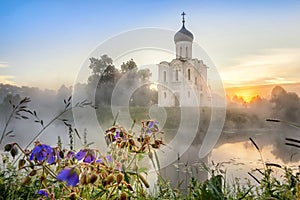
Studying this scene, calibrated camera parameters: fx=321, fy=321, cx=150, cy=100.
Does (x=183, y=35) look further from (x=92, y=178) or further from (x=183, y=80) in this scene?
(x=92, y=178)

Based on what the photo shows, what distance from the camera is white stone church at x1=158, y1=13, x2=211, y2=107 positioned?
1968 mm

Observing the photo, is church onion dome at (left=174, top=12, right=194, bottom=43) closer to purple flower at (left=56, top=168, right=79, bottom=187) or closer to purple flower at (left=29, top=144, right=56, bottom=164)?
purple flower at (left=29, top=144, right=56, bottom=164)

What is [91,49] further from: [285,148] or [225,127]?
[285,148]

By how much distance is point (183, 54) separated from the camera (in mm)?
1987

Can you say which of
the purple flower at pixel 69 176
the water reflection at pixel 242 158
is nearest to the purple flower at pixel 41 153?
the purple flower at pixel 69 176

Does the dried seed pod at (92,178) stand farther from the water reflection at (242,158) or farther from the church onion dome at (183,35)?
the church onion dome at (183,35)

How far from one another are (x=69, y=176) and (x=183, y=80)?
5.53ft

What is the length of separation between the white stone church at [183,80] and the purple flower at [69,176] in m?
1.51

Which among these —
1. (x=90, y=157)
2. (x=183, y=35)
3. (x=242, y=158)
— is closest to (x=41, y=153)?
(x=90, y=157)

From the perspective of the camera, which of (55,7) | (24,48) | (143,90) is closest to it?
(55,7)

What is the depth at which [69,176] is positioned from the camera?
18.3 inches

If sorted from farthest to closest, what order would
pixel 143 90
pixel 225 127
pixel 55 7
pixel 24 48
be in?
pixel 225 127 < pixel 143 90 < pixel 24 48 < pixel 55 7

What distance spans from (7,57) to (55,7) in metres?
0.40

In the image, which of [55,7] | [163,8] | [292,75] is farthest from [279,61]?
[55,7]
